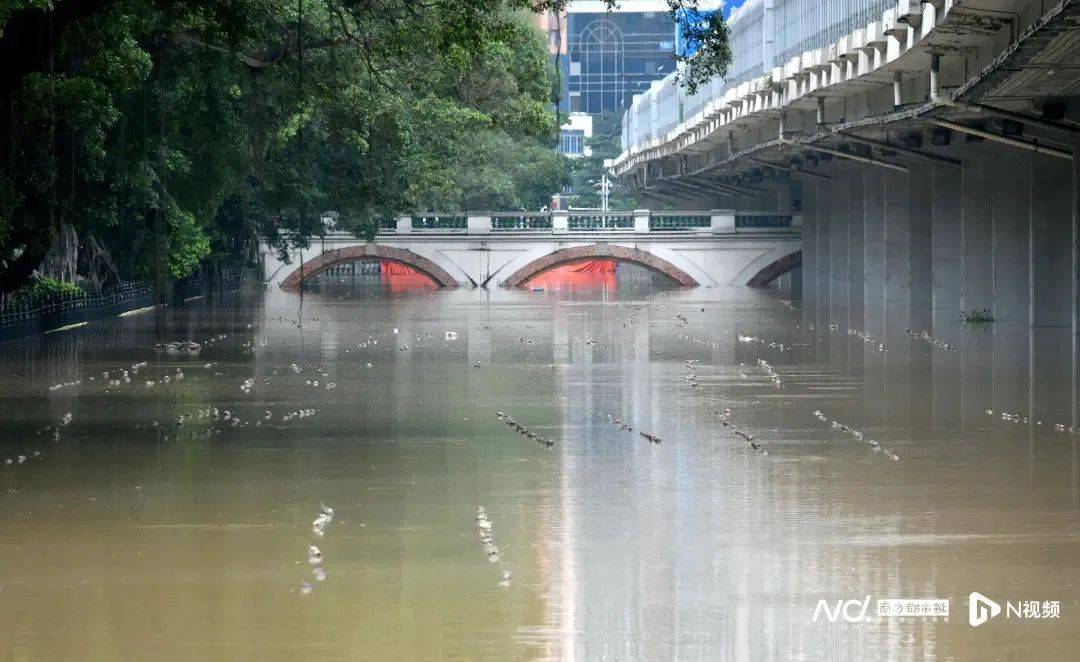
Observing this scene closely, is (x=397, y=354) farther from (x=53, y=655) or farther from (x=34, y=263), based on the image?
(x=53, y=655)

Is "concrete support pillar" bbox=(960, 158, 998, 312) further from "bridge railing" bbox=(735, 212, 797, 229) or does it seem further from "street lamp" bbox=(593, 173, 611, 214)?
"street lamp" bbox=(593, 173, 611, 214)

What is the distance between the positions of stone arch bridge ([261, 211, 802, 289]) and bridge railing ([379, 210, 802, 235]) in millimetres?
41

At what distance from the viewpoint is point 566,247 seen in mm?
76875

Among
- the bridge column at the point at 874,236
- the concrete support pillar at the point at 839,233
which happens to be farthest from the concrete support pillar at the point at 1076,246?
the concrete support pillar at the point at 839,233

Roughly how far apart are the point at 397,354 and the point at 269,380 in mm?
6038

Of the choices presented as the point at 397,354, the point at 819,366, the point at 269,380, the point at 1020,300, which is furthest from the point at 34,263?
the point at 1020,300

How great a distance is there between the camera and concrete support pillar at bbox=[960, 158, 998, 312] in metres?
45.4

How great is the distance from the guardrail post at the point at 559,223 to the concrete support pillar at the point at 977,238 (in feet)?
107

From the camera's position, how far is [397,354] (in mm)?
34031

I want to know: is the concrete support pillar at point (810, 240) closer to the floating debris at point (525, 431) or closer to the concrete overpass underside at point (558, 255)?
the concrete overpass underside at point (558, 255)

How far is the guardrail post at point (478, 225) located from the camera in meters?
76.3

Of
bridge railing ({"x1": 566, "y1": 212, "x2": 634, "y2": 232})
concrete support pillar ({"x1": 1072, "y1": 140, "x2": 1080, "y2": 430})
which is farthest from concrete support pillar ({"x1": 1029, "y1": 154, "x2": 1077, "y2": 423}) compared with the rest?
bridge railing ({"x1": 566, "y1": 212, "x2": 634, "y2": 232})

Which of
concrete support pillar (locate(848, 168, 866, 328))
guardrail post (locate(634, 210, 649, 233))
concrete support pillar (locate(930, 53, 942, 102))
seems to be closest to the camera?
concrete support pillar (locate(930, 53, 942, 102))

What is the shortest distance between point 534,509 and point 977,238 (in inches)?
1293
